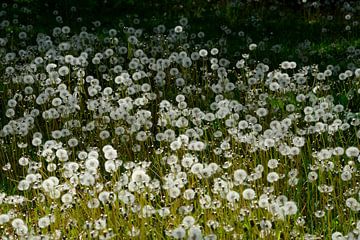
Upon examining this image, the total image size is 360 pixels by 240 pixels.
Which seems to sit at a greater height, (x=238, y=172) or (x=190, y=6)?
(x=190, y=6)

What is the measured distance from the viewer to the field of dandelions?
3.96 metres

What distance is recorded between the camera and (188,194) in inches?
157

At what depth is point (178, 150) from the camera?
505cm

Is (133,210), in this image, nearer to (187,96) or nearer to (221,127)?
(221,127)

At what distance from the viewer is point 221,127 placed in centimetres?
554

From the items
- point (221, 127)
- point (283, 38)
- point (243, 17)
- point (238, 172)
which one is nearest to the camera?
point (238, 172)

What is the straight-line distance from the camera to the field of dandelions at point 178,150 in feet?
13.0

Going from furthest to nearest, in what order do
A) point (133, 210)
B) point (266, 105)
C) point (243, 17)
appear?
1. point (243, 17)
2. point (266, 105)
3. point (133, 210)

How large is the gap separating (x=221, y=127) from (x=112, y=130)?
95 cm

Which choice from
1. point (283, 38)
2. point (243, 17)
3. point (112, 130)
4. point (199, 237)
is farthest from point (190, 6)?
point (199, 237)

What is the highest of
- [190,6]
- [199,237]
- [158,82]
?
[190,6]

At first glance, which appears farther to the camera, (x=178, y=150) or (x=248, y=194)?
(x=178, y=150)

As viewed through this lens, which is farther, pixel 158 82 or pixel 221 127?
pixel 158 82

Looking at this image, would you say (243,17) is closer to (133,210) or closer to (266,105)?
(266,105)
